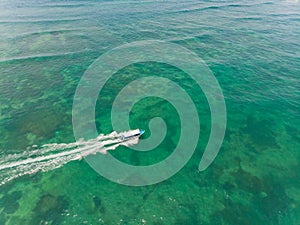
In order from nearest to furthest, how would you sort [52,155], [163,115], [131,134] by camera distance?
[52,155] → [131,134] → [163,115]

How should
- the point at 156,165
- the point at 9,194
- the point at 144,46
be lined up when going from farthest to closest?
the point at 144,46 < the point at 156,165 < the point at 9,194

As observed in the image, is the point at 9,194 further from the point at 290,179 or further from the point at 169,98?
the point at 290,179

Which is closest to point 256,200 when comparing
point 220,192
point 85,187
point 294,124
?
point 220,192

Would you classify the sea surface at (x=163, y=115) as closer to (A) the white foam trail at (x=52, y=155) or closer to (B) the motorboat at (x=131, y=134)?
(A) the white foam trail at (x=52, y=155)

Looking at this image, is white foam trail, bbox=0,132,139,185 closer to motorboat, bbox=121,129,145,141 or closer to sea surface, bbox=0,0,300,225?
motorboat, bbox=121,129,145,141

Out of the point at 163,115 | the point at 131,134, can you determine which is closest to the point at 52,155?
the point at 131,134

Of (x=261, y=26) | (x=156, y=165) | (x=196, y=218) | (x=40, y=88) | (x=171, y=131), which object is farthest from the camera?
(x=261, y=26)

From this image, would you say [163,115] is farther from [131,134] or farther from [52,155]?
[52,155]
